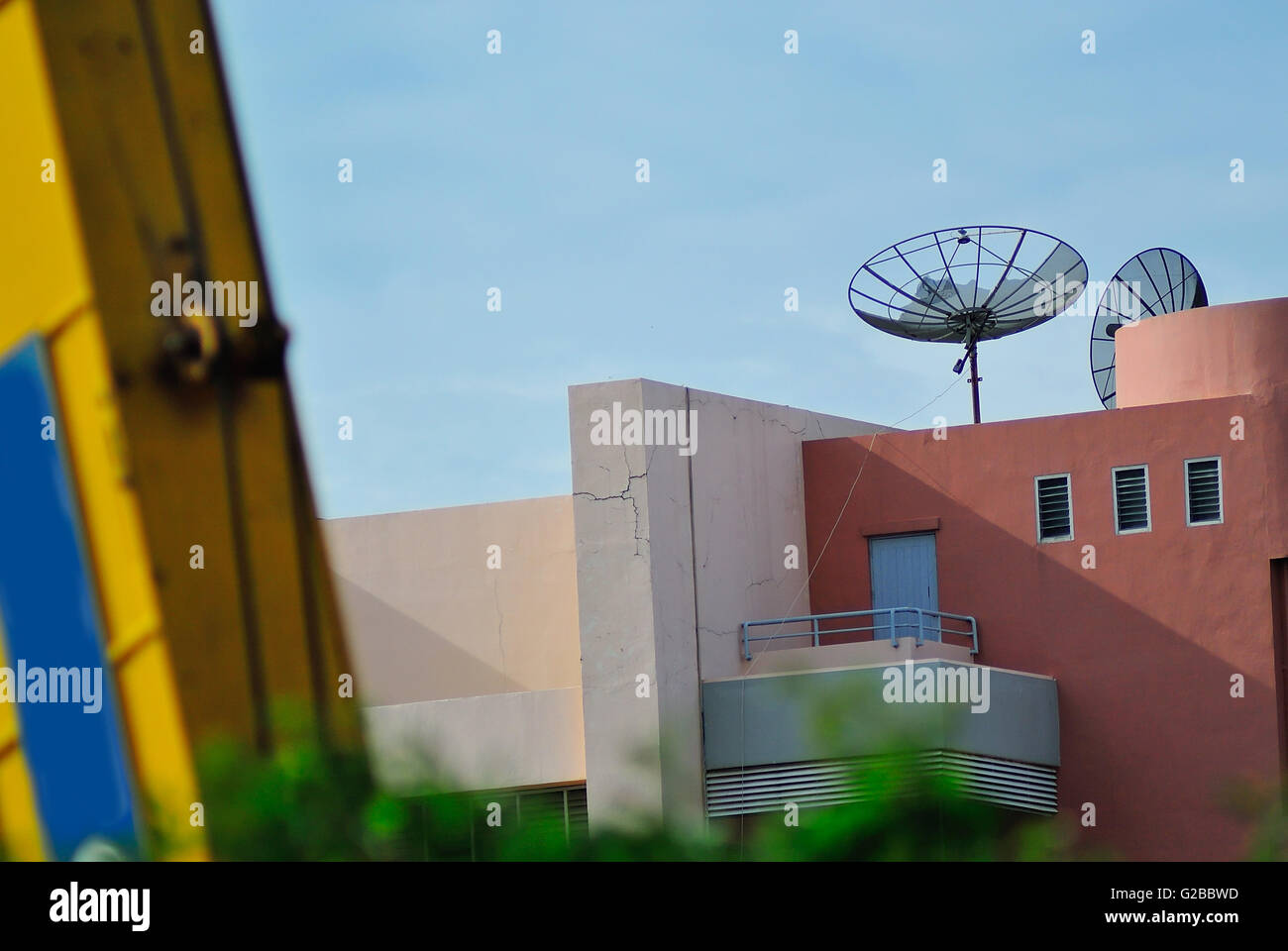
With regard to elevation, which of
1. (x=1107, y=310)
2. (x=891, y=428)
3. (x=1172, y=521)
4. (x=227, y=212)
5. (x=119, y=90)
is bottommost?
(x=227, y=212)

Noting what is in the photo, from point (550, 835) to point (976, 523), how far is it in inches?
736

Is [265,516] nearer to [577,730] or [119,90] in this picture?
[119,90]

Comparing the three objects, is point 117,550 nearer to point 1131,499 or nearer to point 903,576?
point 1131,499

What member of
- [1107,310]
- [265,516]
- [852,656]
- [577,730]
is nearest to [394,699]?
[577,730]

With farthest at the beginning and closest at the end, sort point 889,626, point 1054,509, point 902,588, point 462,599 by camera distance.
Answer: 1. point 462,599
2. point 902,588
3. point 1054,509
4. point 889,626

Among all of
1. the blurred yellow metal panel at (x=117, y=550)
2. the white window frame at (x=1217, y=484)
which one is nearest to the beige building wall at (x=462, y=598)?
the white window frame at (x=1217, y=484)

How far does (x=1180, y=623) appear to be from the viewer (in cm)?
2005

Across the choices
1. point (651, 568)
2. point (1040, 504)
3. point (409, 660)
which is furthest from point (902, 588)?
point (409, 660)

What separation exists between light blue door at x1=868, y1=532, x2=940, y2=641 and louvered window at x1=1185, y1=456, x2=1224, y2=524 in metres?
3.11

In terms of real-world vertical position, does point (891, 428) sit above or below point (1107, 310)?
below

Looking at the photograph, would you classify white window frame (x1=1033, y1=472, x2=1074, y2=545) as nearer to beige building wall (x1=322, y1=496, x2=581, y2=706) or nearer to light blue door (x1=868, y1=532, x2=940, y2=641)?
light blue door (x1=868, y1=532, x2=940, y2=641)

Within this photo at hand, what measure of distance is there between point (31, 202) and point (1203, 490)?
17724mm

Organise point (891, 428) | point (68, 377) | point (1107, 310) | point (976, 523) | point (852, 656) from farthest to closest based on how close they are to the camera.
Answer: point (1107, 310), point (891, 428), point (976, 523), point (852, 656), point (68, 377)

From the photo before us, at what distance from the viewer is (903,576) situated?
21734mm
